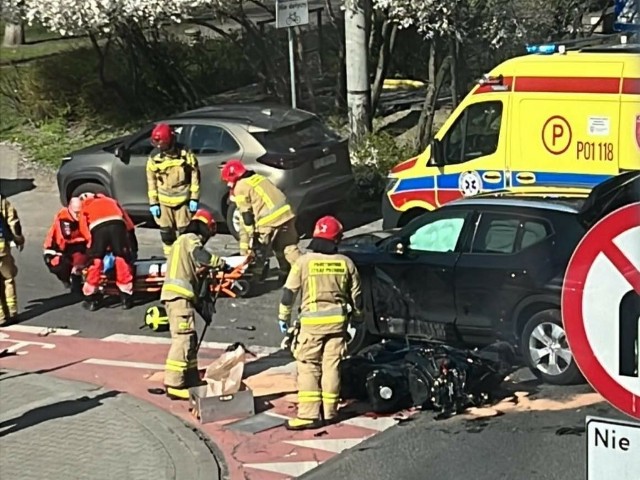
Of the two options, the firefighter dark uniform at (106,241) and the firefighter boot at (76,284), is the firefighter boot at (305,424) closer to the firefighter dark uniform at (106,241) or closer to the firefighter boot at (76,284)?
the firefighter dark uniform at (106,241)

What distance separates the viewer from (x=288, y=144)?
15344 millimetres

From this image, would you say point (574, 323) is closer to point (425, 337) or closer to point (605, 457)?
point (605, 457)

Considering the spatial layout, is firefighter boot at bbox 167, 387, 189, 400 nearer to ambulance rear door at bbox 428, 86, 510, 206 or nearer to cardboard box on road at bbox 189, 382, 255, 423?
cardboard box on road at bbox 189, 382, 255, 423

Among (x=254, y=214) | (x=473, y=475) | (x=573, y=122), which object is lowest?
(x=473, y=475)

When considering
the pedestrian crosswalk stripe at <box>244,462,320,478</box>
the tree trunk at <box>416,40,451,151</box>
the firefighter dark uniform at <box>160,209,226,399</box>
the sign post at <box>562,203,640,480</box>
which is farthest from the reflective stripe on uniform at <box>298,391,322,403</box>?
the tree trunk at <box>416,40,451,151</box>

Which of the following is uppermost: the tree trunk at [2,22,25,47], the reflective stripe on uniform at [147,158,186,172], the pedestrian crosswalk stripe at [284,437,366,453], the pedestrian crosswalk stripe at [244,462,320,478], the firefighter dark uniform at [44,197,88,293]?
the tree trunk at [2,22,25,47]

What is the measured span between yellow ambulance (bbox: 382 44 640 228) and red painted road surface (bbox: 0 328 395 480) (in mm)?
3004

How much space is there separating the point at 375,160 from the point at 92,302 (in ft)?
17.4

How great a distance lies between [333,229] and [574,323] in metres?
5.25

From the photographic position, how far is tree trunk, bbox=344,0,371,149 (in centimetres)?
1752

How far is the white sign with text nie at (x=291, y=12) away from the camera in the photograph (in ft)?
53.1

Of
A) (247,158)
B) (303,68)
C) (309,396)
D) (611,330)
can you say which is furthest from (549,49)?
(303,68)

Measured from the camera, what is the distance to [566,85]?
1179cm

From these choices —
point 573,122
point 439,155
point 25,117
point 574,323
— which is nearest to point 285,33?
point 25,117
